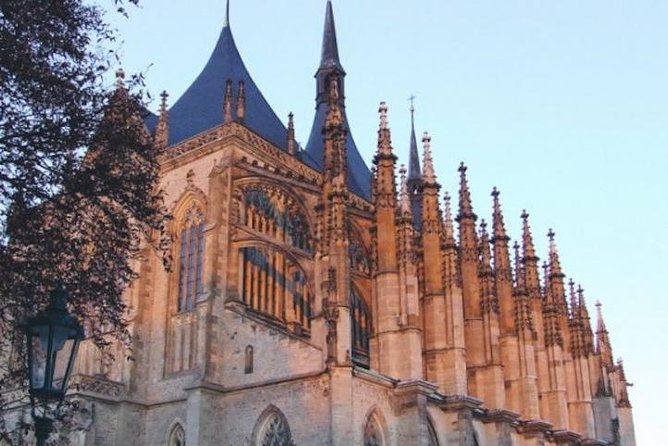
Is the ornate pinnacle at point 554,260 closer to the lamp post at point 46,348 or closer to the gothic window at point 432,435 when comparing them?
the gothic window at point 432,435

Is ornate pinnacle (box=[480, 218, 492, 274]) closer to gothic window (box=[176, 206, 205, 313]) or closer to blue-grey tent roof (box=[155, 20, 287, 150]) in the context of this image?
blue-grey tent roof (box=[155, 20, 287, 150])

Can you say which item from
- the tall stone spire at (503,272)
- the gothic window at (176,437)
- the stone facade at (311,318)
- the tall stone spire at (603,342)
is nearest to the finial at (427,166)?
the stone facade at (311,318)

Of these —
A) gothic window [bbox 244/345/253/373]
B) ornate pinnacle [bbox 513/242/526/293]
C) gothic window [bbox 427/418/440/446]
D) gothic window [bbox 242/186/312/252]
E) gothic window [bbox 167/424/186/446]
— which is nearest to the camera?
gothic window [bbox 244/345/253/373]

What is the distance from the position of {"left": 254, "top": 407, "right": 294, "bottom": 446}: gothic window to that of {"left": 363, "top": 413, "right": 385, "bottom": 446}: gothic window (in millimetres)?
2143

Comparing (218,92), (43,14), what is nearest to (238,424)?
(218,92)

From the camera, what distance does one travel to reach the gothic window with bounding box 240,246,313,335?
87.4ft

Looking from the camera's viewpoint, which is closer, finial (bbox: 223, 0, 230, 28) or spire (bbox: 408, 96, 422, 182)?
finial (bbox: 223, 0, 230, 28)

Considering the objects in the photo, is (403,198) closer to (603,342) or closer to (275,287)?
(275,287)

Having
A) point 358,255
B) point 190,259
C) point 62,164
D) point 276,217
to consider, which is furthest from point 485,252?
point 62,164

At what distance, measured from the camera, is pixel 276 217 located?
1113 inches

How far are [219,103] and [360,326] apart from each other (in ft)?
30.5

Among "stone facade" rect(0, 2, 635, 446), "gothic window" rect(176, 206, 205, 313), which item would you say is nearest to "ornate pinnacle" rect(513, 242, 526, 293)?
"stone facade" rect(0, 2, 635, 446)

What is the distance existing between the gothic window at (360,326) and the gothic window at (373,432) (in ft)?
17.9

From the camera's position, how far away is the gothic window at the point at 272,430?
22.6 metres
